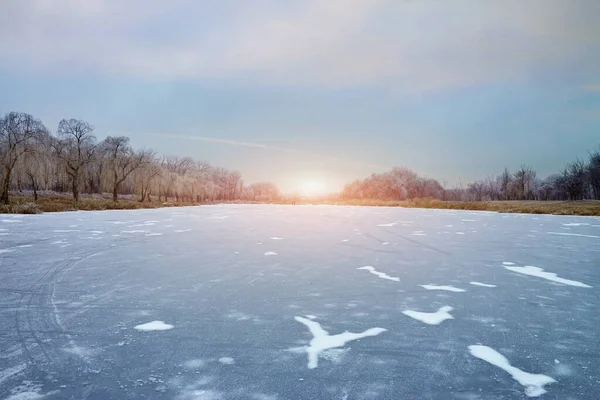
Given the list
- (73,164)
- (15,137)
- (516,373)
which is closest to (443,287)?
(516,373)

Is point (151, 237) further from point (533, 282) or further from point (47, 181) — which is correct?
point (47, 181)

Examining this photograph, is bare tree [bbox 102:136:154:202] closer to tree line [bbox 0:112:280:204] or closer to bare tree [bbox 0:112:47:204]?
tree line [bbox 0:112:280:204]

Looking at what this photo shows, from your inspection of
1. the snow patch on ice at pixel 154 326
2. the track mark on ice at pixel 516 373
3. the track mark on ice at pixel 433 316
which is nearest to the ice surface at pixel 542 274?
the track mark on ice at pixel 433 316

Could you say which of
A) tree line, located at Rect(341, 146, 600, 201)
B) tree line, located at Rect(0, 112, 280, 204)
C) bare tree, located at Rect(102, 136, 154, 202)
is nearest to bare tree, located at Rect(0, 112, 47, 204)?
tree line, located at Rect(0, 112, 280, 204)

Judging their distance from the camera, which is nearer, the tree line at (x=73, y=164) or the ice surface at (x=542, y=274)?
the ice surface at (x=542, y=274)

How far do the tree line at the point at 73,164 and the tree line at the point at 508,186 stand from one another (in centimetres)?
3860

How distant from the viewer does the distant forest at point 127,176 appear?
1128 inches

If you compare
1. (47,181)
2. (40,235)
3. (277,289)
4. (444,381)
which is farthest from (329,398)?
Answer: (47,181)

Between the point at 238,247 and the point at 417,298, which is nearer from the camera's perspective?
the point at 417,298

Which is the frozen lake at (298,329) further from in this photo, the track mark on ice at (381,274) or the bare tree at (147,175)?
the bare tree at (147,175)

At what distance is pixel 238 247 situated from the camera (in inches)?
305

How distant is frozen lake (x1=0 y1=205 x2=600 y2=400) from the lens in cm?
208

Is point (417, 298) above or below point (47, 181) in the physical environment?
below

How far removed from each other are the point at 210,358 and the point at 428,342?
1.60 meters
